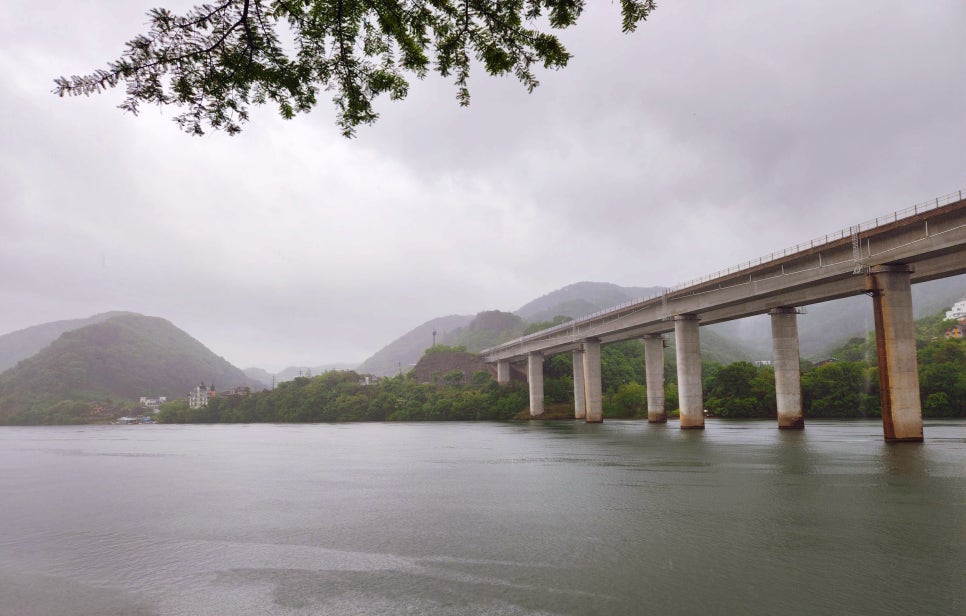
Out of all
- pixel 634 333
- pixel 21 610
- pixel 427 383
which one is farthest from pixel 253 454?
pixel 427 383

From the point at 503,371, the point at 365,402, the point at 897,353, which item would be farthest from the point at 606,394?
the point at 897,353

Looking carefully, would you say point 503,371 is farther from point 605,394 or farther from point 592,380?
point 592,380

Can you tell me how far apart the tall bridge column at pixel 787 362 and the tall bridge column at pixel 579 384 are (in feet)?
152

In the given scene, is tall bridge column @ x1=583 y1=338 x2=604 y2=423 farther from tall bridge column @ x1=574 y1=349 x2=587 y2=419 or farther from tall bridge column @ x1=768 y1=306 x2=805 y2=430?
tall bridge column @ x1=768 y1=306 x2=805 y2=430

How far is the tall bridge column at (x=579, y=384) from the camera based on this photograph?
10311cm

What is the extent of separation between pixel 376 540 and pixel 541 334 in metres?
96.6

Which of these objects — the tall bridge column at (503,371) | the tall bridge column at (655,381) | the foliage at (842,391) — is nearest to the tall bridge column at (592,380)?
the tall bridge column at (655,381)

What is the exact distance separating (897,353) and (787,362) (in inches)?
760

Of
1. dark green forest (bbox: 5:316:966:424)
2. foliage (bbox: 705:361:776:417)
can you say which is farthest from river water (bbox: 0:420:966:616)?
foliage (bbox: 705:361:776:417)

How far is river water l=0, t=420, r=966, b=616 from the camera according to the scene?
10117 millimetres

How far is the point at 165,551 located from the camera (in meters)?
14.3

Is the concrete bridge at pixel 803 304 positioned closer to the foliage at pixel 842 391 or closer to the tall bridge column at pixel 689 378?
the tall bridge column at pixel 689 378

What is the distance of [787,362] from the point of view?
56188 millimetres

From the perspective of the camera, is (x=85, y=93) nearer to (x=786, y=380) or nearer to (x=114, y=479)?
(x=114, y=479)
